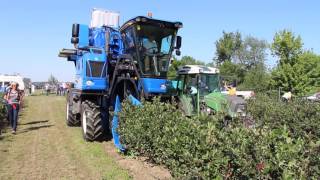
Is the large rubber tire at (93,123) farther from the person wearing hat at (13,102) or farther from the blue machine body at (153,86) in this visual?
the person wearing hat at (13,102)

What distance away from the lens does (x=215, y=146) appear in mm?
5789

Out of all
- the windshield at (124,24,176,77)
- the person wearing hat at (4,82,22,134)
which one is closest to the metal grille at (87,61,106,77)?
the windshield at (124,24,176,77)

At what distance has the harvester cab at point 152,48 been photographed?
10.4 metres

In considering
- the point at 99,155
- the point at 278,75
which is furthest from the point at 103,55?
the point at 278,75

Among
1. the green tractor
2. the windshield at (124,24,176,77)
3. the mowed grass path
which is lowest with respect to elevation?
the mowed grass path

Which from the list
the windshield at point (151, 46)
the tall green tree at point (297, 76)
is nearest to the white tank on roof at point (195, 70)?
the windshield at point (151, 46)

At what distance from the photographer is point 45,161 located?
910 centimetres

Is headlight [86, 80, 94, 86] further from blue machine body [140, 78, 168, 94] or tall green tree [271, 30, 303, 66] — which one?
tall green tree [271, 30, 303, 66]

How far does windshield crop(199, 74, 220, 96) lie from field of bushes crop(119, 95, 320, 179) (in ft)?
15.2

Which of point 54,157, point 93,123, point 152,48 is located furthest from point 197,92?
point 54,157

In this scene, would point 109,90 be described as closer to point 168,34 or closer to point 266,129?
point 168,34

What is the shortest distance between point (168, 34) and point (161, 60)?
0.74m

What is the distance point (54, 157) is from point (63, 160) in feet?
1.52

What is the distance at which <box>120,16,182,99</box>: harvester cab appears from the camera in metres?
10.4
